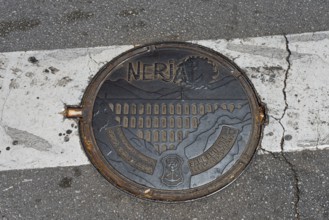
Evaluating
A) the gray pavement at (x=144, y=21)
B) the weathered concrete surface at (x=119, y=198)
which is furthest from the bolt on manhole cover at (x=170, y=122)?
the gray pavement at (x=144, y=21)

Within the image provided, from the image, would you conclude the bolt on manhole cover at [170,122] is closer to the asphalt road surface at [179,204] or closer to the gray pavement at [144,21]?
the asphalt road surface at [179,204]

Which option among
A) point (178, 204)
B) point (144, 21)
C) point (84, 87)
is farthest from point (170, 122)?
point (144, 21)

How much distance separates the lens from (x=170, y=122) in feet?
7.02

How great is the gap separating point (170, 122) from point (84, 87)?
1.97 feet

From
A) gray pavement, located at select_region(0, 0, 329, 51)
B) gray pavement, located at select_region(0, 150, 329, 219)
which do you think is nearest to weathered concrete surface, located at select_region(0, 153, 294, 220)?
gray pavement, located at select_region(0, 150, 329, 219)

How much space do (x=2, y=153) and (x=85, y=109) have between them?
1.80 feet

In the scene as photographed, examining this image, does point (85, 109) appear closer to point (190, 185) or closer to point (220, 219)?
point (190, 185)

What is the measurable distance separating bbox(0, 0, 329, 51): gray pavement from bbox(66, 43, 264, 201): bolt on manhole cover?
0.20m

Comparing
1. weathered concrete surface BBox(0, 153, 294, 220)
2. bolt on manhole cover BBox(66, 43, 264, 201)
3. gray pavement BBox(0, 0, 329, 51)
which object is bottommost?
weathered concrete surface BBox(0, 153, 294, 220)

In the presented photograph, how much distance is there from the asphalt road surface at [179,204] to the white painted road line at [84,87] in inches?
2.6

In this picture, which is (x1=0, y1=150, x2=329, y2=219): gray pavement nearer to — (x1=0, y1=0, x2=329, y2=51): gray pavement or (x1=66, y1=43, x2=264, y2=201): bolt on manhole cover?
(x1=66, y1=43, x2=264, y2=201): bolt on manhole cover

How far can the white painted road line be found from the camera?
7.07 feet

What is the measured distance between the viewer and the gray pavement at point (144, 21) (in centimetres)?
243

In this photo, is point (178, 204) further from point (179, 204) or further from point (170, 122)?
point (170, 122)
